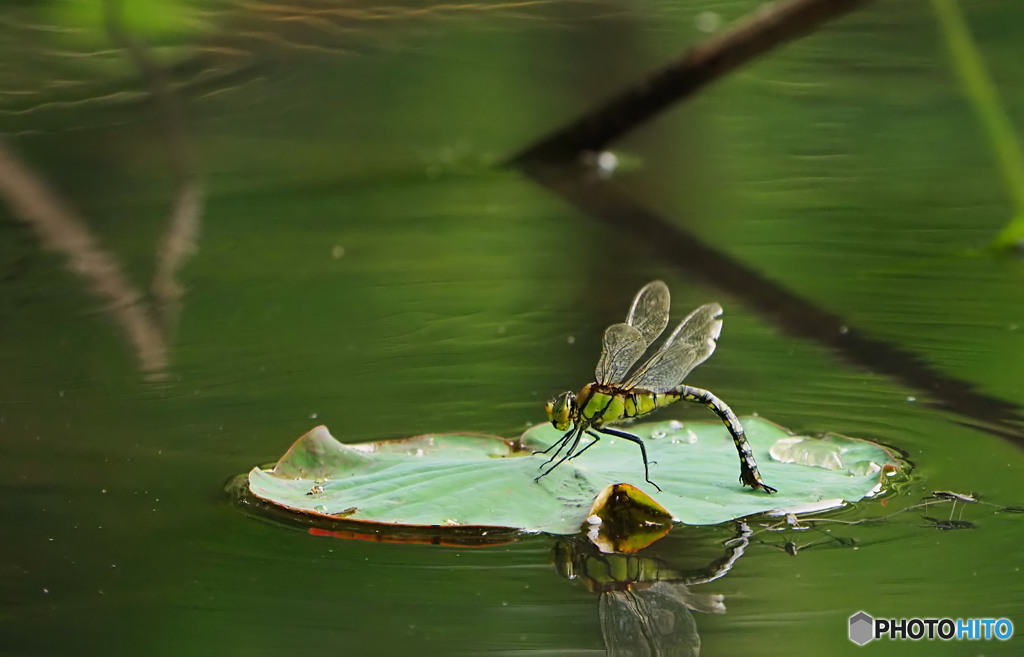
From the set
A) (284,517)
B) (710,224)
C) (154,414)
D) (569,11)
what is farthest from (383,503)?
(569,11)

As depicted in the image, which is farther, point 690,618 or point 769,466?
point 769,466

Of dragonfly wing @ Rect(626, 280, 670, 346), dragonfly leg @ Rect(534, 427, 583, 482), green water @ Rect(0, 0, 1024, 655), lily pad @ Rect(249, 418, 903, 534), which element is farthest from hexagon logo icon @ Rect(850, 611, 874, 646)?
dragonfly wing @ Rect(626, 280, 670, 346)

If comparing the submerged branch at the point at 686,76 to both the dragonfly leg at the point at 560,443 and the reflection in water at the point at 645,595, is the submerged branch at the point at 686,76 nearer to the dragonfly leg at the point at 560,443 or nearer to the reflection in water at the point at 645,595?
the dragonfly leg at the point at 560,443

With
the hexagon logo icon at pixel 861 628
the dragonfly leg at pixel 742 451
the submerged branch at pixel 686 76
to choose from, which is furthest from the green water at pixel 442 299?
the submerged branch at pixel 686 76

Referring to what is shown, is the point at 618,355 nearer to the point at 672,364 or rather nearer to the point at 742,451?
the point at 672,364

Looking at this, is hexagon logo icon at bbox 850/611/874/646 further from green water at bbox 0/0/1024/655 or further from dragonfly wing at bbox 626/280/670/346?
dragonfly wing at bbox 626/280/670/346

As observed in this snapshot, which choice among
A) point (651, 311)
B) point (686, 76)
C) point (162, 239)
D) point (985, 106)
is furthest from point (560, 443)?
point (686, 76)

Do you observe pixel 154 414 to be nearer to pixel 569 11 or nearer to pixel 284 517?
pixel 284 517
